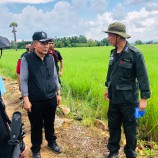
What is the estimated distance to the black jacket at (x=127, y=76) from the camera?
340cm

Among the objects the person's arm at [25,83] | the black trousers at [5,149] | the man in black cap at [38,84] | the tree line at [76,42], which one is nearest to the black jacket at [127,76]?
the man in black cap at [38,84]

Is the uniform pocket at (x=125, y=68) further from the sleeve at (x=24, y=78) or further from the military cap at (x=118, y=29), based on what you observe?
the sleeve at (x=24, y=78)

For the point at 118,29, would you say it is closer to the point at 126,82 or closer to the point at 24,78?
the point at 126,82

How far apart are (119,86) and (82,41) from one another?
6587 cm

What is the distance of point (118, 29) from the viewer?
3527 mm

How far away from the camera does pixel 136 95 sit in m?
3.58

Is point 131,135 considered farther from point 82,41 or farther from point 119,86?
point 82,41

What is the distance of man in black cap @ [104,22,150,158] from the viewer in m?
3.41

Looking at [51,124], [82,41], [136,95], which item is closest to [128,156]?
[136,95]

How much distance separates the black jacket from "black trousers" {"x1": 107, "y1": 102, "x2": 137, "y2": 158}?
4.0 inches

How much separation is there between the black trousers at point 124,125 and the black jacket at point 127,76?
0.10 metres

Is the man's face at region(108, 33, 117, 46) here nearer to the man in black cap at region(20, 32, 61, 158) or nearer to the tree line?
the man in black cap at region(20, 32, 61, 158)

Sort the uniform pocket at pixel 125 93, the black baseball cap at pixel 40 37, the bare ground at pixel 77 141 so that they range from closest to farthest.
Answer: the uniform pocket at pixel 125 93, the black baseball cap at pixel 40 37, the bare ground at pixel 77 141

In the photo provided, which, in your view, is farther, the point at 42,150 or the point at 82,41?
the point at 82,41
